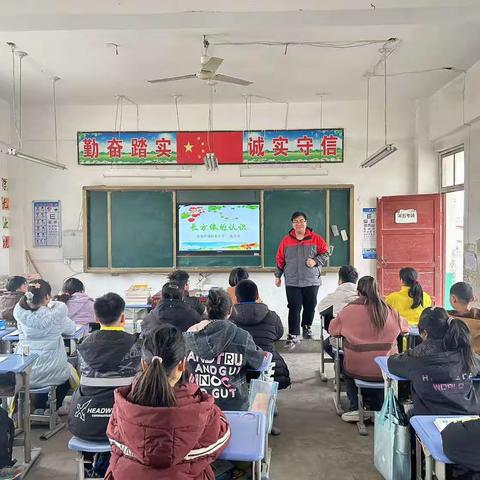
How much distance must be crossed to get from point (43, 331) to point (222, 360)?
1580 mm

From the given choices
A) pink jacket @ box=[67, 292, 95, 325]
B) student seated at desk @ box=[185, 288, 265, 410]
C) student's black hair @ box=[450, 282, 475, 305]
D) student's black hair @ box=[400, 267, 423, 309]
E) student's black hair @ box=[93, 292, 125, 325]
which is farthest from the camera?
pink jacket @ box=[67, 292, 95, 325]

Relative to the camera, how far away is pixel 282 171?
666cm

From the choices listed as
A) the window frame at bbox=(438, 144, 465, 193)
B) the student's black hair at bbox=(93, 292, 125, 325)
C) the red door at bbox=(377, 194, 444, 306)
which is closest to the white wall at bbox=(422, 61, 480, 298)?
the window frame at bbox=(438, 144, 465, 193)

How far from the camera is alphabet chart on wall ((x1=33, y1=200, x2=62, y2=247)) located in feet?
22.3

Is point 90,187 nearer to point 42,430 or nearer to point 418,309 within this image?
point 42,430

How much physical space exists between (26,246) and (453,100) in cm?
593

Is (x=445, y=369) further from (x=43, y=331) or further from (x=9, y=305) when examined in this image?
(x=9, y=305)

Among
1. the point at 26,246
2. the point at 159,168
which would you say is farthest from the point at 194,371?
the point at 26,246

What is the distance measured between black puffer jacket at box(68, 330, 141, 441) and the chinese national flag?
4461mm

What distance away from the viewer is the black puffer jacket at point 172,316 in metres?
3.57

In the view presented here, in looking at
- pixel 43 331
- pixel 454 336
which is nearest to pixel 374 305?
pixel 454 336

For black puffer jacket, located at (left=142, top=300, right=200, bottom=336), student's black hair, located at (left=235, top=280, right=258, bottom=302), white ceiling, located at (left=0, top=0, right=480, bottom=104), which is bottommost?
black puffer jacket, located at (left=142, top=300, right=200, bottom=336)

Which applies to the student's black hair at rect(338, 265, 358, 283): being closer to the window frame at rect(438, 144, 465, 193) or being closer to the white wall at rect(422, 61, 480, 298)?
the white wall at rect(422, 61, 480, 298)

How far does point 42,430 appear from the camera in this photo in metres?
3.61
